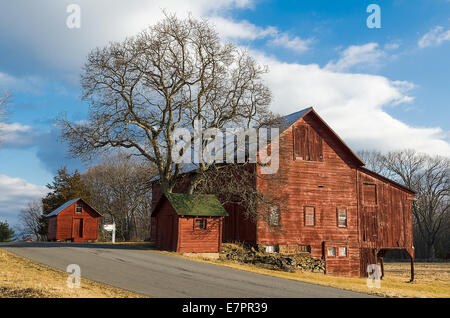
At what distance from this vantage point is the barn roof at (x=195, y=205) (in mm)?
27516

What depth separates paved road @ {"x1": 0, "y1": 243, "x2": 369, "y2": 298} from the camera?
1392 cm

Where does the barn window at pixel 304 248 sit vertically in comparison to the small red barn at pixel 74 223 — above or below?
below

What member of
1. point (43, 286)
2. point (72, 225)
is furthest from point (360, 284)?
point (72, 225)

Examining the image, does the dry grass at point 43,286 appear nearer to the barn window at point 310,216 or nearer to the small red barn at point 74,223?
the barn window at point 310,216

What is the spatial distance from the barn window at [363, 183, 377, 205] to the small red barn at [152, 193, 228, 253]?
13.1 m

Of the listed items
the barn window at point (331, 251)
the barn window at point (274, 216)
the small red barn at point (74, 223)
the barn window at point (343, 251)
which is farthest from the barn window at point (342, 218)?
the small red barn at point (74, 223)

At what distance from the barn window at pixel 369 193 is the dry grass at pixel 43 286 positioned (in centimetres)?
2531

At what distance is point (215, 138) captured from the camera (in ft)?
102

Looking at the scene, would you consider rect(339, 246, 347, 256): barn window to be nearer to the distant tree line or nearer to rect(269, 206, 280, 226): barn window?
rect(269, 206, 280, 226): barn window

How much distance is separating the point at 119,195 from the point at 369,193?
138 ft

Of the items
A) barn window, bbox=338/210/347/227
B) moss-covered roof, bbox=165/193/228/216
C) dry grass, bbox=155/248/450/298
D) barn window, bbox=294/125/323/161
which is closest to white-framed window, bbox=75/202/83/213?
moss-covered roof, bbox=165/193/228/216

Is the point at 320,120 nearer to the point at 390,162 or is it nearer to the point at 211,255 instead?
the point at 211,255

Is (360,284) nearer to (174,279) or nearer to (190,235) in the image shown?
(174,279)
